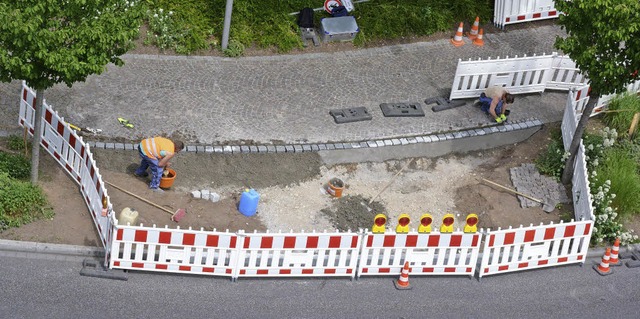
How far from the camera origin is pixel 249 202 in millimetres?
18500

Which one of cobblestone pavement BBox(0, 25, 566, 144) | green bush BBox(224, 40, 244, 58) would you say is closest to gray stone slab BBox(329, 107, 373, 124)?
cobblestone pavement BBox(0, 25, 566, 144)

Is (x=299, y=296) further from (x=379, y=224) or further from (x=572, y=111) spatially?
(x=572, y=111)

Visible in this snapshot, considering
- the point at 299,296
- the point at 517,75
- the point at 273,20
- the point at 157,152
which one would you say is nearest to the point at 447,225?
the point at 299,296

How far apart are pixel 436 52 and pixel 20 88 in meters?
8.47

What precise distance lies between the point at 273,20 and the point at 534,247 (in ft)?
26.8

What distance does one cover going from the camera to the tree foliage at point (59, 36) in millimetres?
15961

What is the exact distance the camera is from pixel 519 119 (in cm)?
2197

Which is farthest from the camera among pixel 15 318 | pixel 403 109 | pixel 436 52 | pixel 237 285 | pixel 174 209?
pixel 436 52

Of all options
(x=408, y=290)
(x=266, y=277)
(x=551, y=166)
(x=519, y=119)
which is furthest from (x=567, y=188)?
(x=266, y=277)

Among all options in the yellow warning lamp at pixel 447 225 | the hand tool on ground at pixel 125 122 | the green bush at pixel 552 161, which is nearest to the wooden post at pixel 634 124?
the green bush at pixel 552 161

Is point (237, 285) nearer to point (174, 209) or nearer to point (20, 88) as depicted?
point (174, 209)

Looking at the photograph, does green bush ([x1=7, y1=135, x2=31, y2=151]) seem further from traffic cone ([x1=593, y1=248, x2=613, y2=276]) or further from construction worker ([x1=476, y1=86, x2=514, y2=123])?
traffic cone ([x1=593, y1=248, x2=613, y2=276])

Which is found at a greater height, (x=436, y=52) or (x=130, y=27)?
(x=130, y=27)

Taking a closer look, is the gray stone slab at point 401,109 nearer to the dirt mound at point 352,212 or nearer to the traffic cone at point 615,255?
the dirt mound at point 352,212
